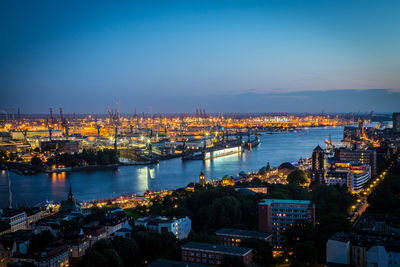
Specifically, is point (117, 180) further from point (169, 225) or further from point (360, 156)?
point (360, 156)

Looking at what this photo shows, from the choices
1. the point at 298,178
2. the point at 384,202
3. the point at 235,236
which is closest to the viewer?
the point at 235,236

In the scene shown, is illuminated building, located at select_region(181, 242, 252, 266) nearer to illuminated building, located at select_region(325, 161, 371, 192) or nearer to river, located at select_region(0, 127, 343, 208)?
river, located at select_region(0, 127, 343, 208)

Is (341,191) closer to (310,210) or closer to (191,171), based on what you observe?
(310,210)

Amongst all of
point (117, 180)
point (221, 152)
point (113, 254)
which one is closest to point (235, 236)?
point (113, 254)

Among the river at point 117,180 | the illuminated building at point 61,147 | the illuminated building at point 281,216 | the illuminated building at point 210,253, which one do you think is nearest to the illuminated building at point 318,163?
the river at point 117,180

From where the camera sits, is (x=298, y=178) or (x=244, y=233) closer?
(x=244, y=233)

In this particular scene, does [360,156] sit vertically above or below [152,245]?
above

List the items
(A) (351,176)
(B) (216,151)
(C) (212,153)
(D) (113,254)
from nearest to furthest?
(D) (113,254)
(A) (351,176)
(C) (212,153)
(B) (216,151)
